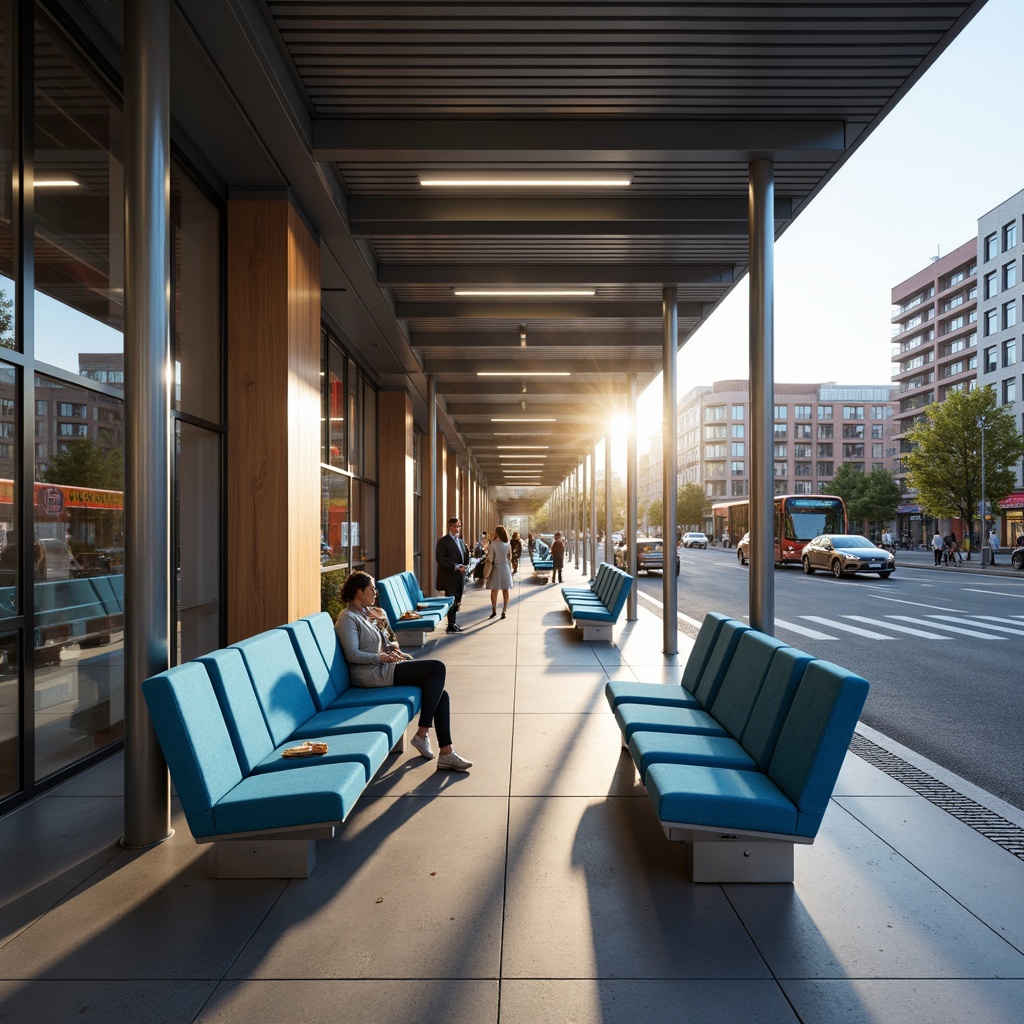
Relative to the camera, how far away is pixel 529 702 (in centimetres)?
740

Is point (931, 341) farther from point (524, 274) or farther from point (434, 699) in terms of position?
point (434, 699)

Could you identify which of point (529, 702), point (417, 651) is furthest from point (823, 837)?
point (417, 651)

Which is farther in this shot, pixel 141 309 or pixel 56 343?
pixel 56 343

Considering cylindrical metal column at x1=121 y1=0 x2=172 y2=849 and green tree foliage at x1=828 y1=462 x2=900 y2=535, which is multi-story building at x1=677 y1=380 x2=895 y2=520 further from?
cylindrical metal column at x1=121 y1=0 x2=172 y2=849

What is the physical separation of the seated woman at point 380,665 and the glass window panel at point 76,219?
2.26 meters

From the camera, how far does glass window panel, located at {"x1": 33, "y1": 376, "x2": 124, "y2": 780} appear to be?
4988mm

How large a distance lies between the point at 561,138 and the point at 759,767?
521 centimetres

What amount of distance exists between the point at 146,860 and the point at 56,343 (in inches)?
133

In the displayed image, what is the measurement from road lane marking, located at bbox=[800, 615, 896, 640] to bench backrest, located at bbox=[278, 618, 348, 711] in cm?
1004

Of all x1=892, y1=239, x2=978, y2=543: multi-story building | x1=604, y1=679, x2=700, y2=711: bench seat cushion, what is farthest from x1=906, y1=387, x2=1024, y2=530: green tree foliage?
x1=604, y1=679, x2=700, y2=711: bench seat cushion

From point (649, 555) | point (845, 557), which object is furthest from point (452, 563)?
point (845, 557)

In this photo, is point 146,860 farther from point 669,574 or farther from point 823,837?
point 669,574

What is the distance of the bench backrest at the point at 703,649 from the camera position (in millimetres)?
5719

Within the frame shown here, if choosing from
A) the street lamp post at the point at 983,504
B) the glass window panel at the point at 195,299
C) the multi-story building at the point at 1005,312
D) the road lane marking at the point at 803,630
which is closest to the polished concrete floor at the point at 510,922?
the glass window panel at the point at 195,299
